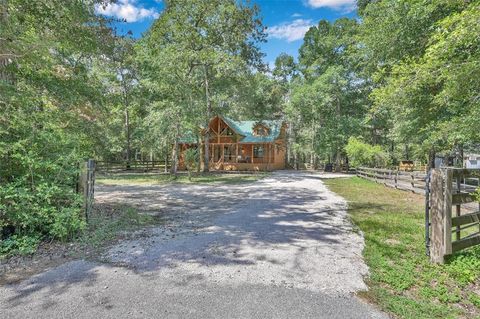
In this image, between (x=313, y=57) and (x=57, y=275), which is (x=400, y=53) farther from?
(x=313, y=57)

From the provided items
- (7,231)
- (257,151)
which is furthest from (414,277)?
(257,151)

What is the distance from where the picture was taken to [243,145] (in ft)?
93.3

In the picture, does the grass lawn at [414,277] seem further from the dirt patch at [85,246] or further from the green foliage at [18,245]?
the green foliage at [18,245]

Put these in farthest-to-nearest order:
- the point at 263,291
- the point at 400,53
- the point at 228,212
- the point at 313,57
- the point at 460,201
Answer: the point at 313,57, the point at 400,53, the point at 228,212, the point at 460,201, the point at 263,291

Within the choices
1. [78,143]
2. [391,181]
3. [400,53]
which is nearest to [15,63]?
[78,143]

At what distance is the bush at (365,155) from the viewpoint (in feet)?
71.8

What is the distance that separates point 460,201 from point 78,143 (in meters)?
6.51

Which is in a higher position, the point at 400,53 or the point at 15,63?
the point at 400,53

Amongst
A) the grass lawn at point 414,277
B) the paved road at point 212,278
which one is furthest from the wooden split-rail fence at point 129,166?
the grass lawn at point 414,277

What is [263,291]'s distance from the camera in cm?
326

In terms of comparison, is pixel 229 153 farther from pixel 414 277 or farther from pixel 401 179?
pixel 414 277

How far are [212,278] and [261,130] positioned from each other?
24.6 m

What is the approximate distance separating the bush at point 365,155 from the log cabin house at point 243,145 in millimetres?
7178

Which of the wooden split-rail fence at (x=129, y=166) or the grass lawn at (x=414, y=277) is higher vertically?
the wooden split-rail fence at (x=129, y=166)
